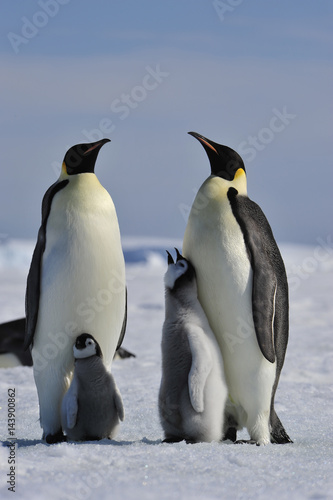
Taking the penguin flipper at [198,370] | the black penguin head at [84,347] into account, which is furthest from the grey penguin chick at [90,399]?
the penguin flipper at [198,370]

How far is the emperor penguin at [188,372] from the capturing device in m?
3.50

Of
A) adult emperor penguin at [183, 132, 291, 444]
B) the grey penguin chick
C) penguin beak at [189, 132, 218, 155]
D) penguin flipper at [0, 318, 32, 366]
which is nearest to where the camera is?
the grey penguin chick

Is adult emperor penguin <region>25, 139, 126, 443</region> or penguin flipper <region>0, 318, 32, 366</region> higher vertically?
adult emperor penguin <region>25, 139, 126, 443</region>

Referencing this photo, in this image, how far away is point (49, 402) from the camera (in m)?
3.89

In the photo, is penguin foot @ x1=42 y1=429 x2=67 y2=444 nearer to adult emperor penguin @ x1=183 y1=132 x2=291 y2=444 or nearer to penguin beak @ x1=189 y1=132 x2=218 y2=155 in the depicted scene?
adult emperor penguin @ x1=183 y1=132 x2=291 y2=444

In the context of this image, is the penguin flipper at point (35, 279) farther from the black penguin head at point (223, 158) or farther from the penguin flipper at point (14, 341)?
the penguin flipper at point (14, 341)

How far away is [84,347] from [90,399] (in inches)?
10.0

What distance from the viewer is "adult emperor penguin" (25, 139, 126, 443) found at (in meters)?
3.81

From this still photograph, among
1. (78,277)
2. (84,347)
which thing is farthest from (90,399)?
(78,277)

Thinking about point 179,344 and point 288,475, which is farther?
point 179,344

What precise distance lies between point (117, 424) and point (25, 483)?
3.56 feet

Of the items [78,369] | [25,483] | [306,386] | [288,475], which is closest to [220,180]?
[78,369]

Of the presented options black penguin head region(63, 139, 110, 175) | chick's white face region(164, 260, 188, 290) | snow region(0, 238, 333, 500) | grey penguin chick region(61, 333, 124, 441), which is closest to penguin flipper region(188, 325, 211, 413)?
snow region(0, 238, 333, 500)

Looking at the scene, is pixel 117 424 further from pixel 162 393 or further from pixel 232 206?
pixel 232 206
